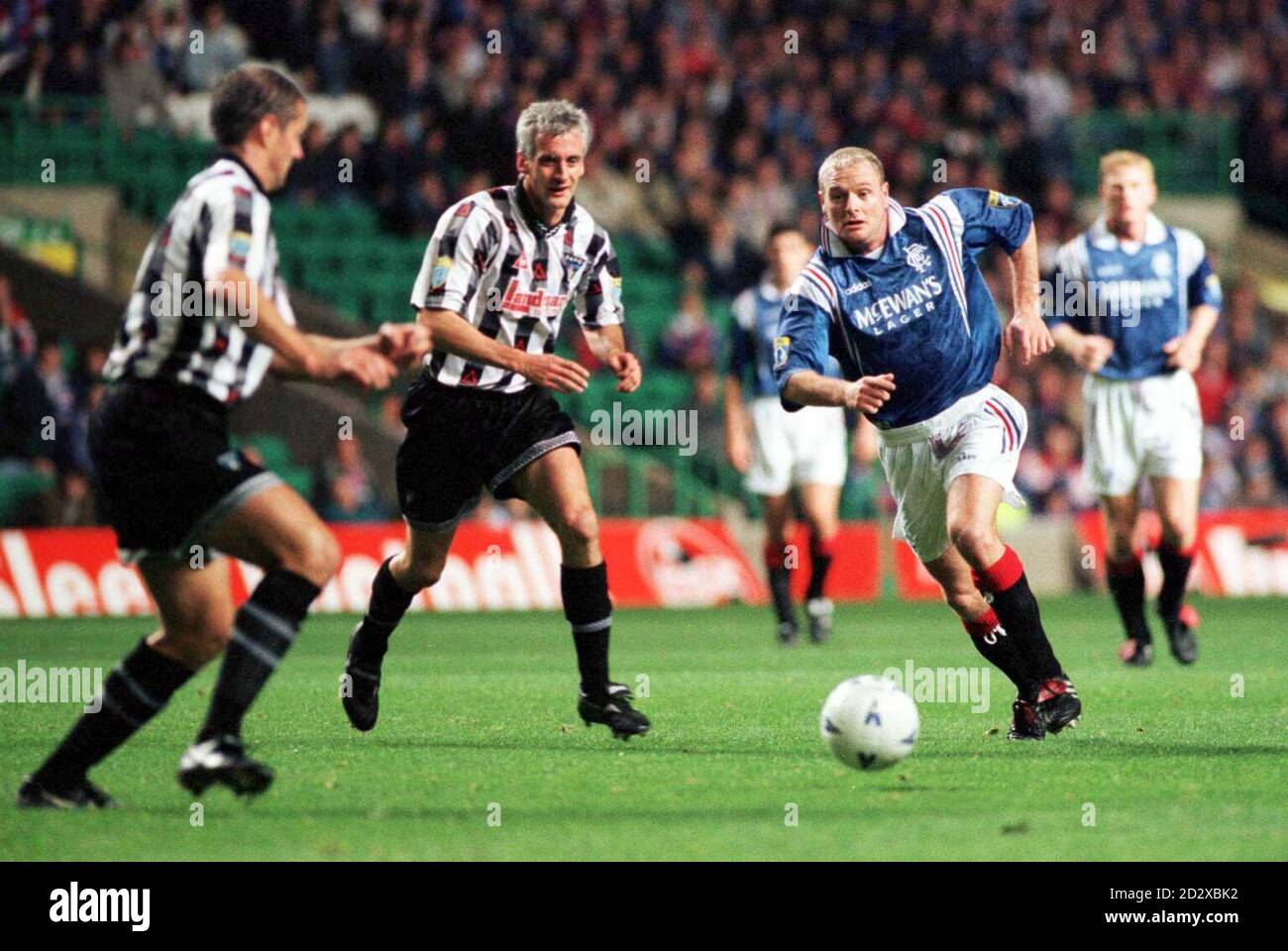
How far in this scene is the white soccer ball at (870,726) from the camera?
6566 millimetres

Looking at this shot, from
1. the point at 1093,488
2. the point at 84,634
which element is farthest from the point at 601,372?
the point at 1093,488

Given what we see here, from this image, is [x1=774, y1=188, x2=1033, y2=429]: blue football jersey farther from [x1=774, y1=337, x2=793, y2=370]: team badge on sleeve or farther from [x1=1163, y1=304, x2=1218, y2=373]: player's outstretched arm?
[x1=1163, y1=304, x2=1218, y2=373]: player's outstretched arm

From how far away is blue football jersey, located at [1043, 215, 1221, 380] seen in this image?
10.8 meters

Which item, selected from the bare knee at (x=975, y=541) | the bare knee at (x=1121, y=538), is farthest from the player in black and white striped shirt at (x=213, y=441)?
the bare knee at (x=1121, y=538)

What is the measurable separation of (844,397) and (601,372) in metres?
12.4

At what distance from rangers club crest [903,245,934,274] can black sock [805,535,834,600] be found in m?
5.65

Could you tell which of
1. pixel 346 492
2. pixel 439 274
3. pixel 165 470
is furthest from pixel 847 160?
pixel 346 492

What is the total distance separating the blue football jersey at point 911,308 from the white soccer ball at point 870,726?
1.31 meters

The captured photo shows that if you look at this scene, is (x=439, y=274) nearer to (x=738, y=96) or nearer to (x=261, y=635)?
(x=261, y=635)

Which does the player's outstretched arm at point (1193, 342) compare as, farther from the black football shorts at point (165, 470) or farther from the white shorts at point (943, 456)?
the black football shorts at point (165, 470)

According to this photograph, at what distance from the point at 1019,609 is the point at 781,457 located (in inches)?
234

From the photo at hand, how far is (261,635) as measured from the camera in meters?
5.71

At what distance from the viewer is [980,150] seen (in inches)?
862

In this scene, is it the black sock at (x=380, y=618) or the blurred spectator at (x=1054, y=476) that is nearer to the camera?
the black sock at (x=380, y=618)
